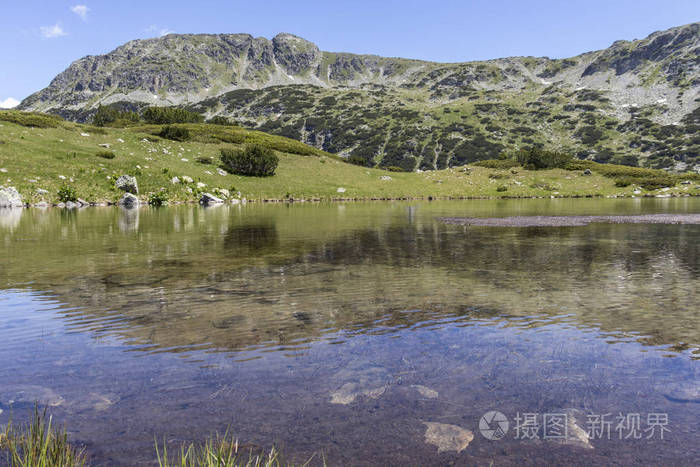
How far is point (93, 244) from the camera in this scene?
18312mm

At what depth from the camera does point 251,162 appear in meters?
63.5

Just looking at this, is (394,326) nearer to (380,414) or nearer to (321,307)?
(321,307)

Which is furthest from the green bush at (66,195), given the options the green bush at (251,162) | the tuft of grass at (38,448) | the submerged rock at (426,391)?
the submerged rock at (426,391)

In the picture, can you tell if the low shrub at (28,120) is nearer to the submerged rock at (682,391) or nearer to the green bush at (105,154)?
the green bush at (105,154)

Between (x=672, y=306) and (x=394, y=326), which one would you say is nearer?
(x=394, y=326)

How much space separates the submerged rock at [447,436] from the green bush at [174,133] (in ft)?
246

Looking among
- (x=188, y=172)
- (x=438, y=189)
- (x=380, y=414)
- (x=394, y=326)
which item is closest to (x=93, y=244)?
(x=394, y=326)

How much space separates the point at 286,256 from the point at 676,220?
1097 inches

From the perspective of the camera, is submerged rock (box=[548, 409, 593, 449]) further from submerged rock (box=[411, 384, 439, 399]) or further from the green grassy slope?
the green grassy slope

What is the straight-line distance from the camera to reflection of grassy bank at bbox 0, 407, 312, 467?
134 inches

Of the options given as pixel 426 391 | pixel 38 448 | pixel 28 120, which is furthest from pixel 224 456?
pixel 28 120

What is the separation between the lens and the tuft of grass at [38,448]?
3283mm

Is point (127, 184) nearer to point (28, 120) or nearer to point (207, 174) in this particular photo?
point (207, 174)

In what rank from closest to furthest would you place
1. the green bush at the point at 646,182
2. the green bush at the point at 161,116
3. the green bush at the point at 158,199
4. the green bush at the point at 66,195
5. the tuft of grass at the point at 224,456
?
1. the tuft of grass at the point at 224,456
2. the green bush at the point at 66,195
3. the green bush at the point at 158,199
4. the green bush at the point at 646,182
5. the green bush at the point at 161,116
